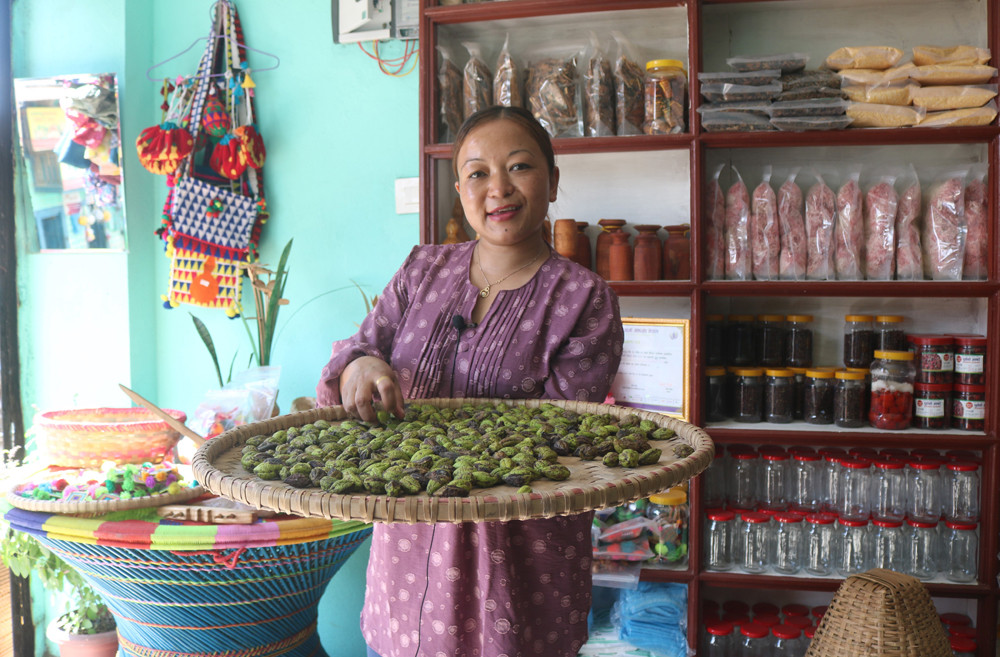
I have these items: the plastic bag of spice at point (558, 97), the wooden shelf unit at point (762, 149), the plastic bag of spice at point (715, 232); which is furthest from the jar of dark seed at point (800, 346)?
the plastic bag of spice at point (558, 97)

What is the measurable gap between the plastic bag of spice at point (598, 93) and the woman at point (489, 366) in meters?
0.88

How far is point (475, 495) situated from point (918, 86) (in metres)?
1.82

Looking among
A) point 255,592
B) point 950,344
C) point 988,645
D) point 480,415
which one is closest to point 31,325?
point 255,592

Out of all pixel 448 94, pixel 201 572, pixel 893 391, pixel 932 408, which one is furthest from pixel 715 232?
pixel 201 572

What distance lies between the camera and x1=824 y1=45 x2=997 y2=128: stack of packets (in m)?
1.94

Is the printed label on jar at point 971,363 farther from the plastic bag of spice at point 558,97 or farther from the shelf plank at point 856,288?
the plastic bag of spice at point 558,97

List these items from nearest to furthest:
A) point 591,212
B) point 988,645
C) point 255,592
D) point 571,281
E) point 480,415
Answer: point 480,415, point 571,281, point 255,592, point 988,645, point 591,212

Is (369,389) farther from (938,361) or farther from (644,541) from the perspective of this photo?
(938,361)

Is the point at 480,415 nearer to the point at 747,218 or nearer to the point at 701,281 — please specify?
the point at 701,281

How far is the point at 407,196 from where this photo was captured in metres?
2.49

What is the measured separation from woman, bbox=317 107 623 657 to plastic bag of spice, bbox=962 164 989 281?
128 centimetres

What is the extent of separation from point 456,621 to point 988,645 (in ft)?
5.62

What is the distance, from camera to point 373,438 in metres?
1.08

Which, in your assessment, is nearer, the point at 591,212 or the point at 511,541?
the point at 511,541
